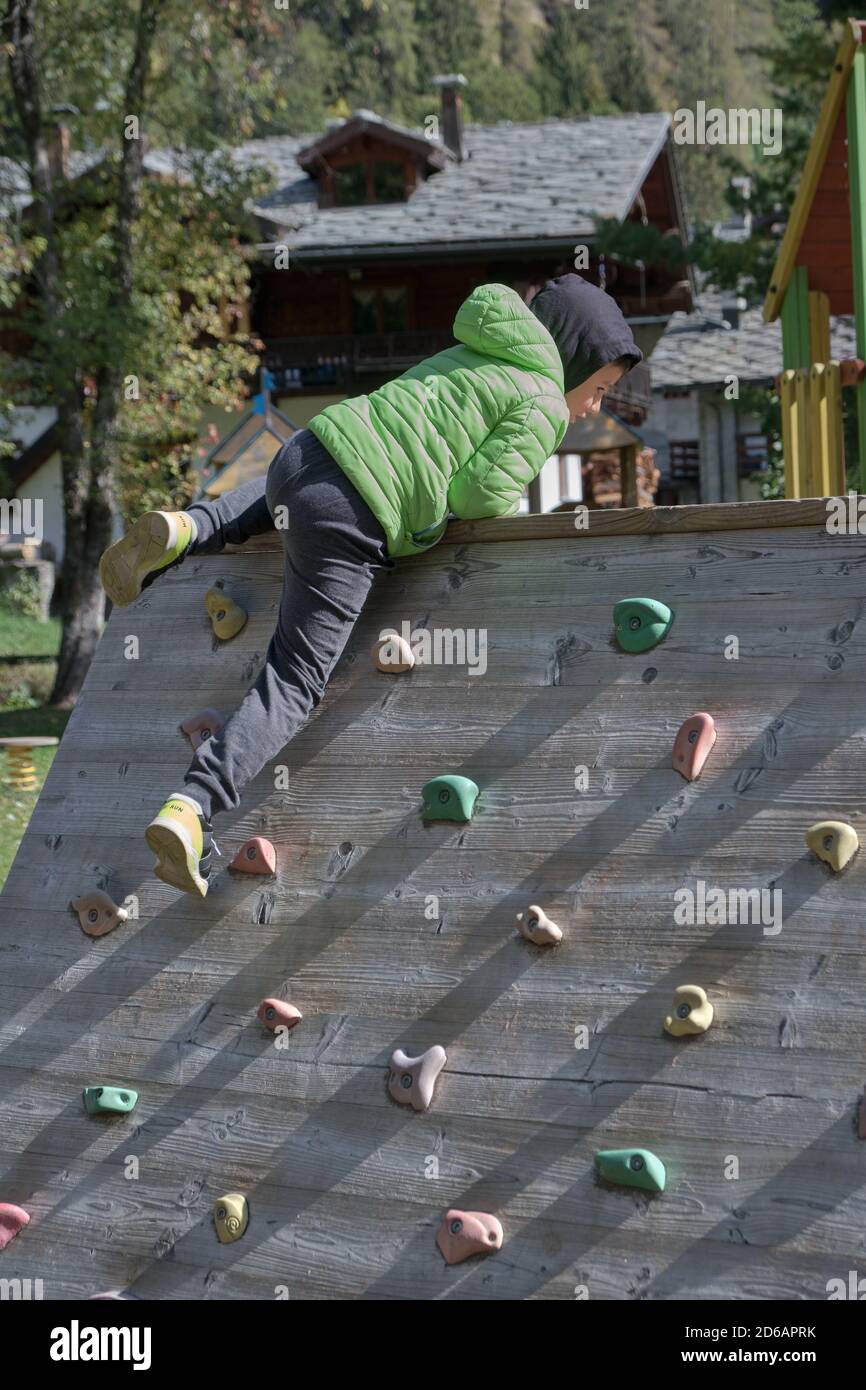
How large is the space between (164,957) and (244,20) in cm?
1437

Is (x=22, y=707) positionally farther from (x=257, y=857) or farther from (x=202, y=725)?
(x=257, y=857)

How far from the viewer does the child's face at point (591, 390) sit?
362 cm

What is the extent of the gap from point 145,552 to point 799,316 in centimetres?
674

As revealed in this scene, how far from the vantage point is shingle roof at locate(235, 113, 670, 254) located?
73.6 ft

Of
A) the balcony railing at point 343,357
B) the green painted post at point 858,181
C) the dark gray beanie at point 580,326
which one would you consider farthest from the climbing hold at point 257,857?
the balcony railing at point 343,357

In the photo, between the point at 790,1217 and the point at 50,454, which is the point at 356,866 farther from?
the point at 50,454

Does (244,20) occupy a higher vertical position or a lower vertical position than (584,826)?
higher

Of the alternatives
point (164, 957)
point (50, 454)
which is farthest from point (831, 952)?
point (50, 454)

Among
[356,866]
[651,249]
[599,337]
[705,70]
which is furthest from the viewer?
[705,70]

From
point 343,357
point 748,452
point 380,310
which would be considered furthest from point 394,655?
point 748,452

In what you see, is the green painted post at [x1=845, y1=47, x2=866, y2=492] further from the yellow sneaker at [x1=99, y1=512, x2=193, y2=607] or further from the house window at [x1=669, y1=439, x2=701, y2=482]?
the house window at [x1=669, y1=439, x2=701, y2=482]

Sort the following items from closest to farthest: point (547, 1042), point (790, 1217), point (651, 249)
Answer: point (790, 1217)
point (547, 1042)
point (651, 249)

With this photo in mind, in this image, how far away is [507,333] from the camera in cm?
342

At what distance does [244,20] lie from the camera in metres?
15.4
